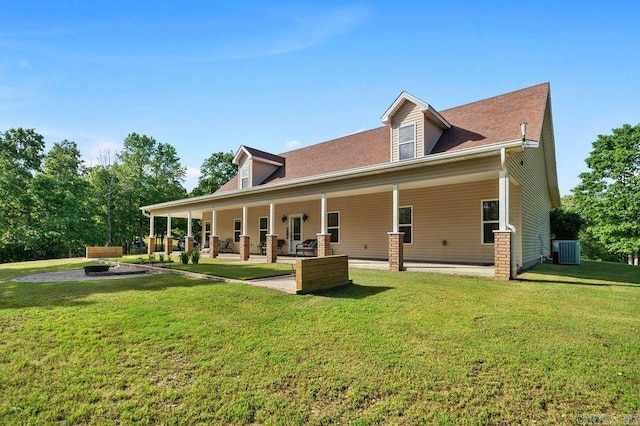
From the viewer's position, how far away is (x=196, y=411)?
2.70 metres

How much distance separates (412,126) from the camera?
11773 mm

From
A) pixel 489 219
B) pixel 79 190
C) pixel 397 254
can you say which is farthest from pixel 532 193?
pixel 79 190

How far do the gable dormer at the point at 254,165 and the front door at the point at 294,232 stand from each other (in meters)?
2.86

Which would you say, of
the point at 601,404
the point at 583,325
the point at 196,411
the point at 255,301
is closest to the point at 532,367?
the point at 601,404

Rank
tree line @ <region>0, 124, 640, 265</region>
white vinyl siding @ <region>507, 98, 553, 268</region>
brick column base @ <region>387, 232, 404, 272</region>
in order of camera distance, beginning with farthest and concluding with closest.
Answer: tree line @ <region>0, 124, 640, 265</region>, white vinyl siding @ <region>507, 98, 553, 268</region>, brick column base @ <region>387, 232, 404, 272</region>

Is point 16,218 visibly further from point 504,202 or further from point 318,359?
point 504,202

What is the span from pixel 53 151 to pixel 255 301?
3538 cm

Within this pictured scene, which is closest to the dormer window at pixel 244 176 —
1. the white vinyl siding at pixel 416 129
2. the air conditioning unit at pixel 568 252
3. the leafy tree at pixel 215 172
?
the white vinyl siding at pixel 416 129

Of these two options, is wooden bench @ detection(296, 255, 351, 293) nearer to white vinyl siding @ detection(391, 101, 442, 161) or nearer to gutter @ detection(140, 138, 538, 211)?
gutter @ detection(140, 138, 538, 211)

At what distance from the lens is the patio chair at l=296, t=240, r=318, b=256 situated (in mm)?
14977

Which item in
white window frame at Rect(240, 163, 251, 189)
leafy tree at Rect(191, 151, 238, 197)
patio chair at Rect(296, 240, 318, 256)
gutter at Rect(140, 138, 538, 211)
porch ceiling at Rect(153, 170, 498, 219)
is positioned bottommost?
patio chair at Rect(296, 240, 318, 256)

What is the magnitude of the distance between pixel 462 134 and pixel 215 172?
98.3ft

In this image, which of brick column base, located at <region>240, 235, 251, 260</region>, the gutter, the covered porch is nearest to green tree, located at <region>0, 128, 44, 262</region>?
the covered porch

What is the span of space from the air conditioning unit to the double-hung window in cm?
461
